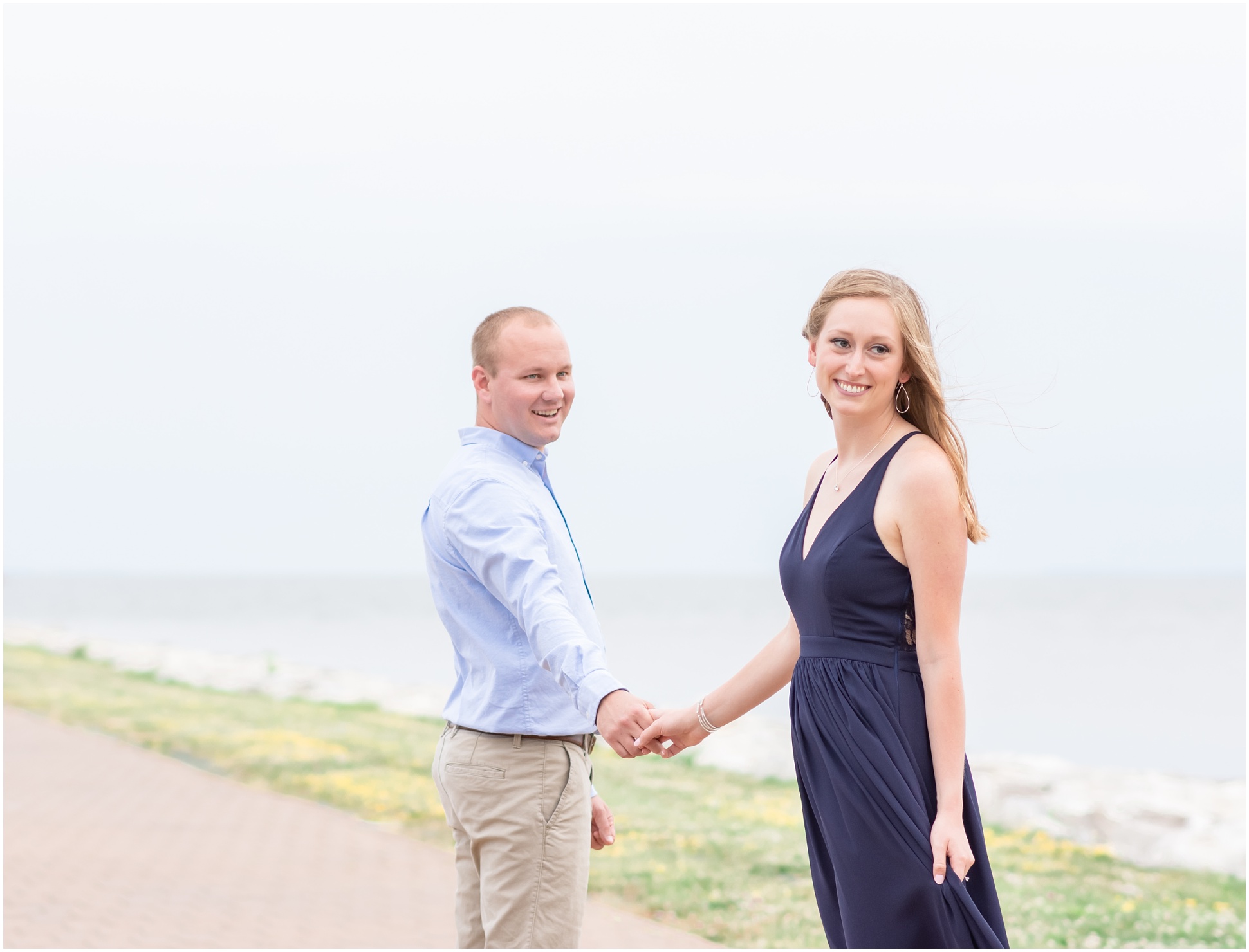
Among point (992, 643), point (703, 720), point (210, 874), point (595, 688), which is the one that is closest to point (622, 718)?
point (595, 688)

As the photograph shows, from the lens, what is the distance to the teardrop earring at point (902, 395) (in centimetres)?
302

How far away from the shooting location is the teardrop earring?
302cm

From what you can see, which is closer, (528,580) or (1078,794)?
(528,580)

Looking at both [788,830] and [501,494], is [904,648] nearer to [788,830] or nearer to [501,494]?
[501,494]

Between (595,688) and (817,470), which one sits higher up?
(817,470)

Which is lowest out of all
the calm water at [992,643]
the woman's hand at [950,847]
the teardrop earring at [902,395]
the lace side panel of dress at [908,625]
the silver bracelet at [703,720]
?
the calm water at [992,643]

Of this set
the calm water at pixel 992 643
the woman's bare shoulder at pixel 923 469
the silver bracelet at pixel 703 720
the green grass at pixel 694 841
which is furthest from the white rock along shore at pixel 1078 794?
the woman's bare shoulder at pixel 923 469

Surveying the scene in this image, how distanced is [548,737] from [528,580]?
1.48 ft

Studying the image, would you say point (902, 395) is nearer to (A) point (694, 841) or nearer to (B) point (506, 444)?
(B) point (506, 444)

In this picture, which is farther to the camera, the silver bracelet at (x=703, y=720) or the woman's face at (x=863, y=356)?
the silver bracelet at (x=703, y=720)

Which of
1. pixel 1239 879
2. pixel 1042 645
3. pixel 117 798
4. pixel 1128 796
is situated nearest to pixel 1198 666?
pixel 1042 645

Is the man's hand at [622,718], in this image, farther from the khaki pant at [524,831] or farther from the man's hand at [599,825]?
the man's hand at [599,825]

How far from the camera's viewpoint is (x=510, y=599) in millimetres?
3027

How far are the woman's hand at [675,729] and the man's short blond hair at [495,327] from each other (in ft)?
3.45
